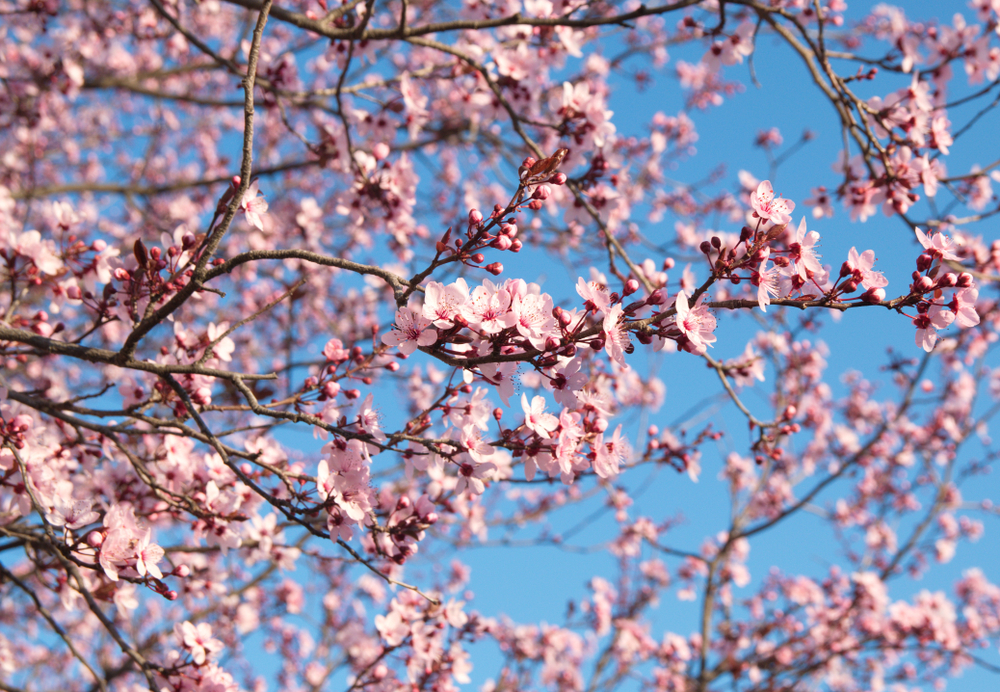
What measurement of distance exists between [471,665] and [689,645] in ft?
16.1

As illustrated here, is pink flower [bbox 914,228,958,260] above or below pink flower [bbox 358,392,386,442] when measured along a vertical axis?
above

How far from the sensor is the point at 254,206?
2250 mm

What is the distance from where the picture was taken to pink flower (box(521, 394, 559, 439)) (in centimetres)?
201

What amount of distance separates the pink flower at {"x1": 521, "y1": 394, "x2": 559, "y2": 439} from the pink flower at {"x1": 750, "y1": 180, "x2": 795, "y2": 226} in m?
0.83

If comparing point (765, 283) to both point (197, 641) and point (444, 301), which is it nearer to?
point (444, 301)

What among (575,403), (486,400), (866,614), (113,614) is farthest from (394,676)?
(866,614)

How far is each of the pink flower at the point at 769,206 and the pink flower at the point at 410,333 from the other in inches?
36.7

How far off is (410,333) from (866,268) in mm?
1231

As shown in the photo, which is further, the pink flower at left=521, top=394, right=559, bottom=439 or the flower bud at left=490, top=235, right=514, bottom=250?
the pink flower at left=521, top=394, right=559, bottom=439

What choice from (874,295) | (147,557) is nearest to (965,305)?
(874,295)

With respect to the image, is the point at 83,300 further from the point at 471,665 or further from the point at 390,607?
the point at 471,665

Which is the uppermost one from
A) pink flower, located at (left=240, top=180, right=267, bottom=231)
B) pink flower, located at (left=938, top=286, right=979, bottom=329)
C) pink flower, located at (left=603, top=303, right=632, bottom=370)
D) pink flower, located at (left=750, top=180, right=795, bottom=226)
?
pink flower, located at (left=240, top=180, right=267, bottom=231)

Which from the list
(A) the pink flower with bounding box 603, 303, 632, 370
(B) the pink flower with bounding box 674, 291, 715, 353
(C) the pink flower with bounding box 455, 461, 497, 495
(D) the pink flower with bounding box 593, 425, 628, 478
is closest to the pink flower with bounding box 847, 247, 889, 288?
(B) the pink flower with bounding box 674, 291, 715, 353

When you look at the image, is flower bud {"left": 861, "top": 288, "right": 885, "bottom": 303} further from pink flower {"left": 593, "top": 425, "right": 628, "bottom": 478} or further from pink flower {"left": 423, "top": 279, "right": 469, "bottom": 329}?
pink flower {"left": 423, "top": 279, "right": 469, "bottom": 329}
